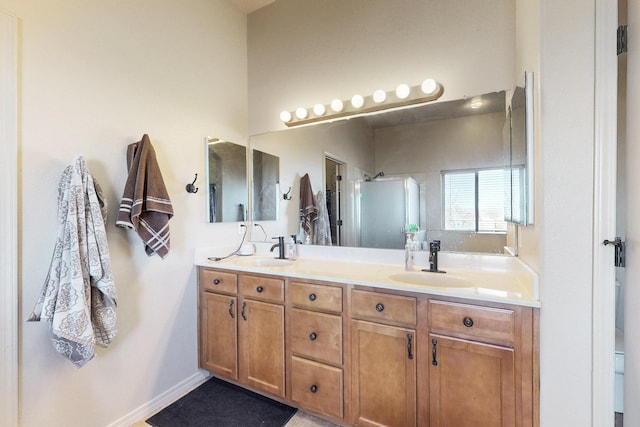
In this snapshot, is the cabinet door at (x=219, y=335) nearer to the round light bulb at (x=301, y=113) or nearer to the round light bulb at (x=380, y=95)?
the round light bulb at (x=301, y=113)

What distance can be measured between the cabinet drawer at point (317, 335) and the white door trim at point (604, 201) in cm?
107

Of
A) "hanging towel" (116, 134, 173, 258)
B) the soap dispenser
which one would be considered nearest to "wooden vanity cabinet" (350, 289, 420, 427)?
the soap dispenser

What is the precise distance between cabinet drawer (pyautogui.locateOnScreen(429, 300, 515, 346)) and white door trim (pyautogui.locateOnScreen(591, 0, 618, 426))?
0.28m

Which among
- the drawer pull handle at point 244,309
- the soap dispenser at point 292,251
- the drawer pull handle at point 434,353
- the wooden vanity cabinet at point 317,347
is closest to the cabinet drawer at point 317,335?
the wooden vanity cabinet at point 317,347

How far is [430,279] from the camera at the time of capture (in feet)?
5.65

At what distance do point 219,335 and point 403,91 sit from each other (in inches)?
82.4

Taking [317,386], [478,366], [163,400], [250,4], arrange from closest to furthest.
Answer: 1. [478,366]
2. [317,386]
3. [163,400]
4. [250,4]

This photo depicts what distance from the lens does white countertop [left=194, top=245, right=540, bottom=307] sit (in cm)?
131

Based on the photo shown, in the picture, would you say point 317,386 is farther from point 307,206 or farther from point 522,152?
point 522,152

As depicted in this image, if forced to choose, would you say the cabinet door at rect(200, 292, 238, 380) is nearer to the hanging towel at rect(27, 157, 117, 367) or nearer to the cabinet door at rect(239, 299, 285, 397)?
the cabinet door at rect(239, 299, 285, 397)

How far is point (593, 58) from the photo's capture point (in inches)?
42.6

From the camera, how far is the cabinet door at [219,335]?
1.99m

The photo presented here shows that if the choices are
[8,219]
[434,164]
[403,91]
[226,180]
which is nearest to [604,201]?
[434,164]

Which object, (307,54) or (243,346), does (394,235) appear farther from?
(307,54)
